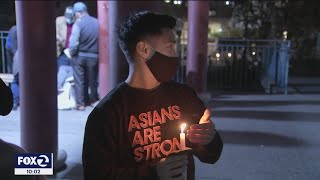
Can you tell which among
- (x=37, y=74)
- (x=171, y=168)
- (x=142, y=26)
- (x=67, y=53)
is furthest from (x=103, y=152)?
(x=67, y=53)

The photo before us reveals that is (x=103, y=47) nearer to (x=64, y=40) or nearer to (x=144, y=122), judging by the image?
(x=64, y=40)

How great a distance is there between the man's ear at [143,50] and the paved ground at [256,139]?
6.33 feet

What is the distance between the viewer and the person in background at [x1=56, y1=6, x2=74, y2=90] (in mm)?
8102

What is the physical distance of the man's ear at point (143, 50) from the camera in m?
2.12

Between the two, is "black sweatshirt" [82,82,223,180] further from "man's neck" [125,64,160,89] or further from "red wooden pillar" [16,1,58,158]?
"red wooden pillar" [16,1,58,158]

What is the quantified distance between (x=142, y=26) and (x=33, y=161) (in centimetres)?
83

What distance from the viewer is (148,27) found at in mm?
2119

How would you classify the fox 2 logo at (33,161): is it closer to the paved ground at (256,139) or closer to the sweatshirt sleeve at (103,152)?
the sweatshirt sleeve at (103,152)

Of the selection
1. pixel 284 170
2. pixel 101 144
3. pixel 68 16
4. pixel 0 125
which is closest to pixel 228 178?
pixel 284 170

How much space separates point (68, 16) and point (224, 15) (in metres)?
17.9

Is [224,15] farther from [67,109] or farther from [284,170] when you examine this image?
[284,170]

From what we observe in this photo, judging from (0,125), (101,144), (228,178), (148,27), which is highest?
(148,27)

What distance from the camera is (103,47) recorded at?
26.6 ft

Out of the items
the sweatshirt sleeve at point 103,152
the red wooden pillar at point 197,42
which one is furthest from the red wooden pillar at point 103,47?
the sweatshirt sleeve at point 103,152
